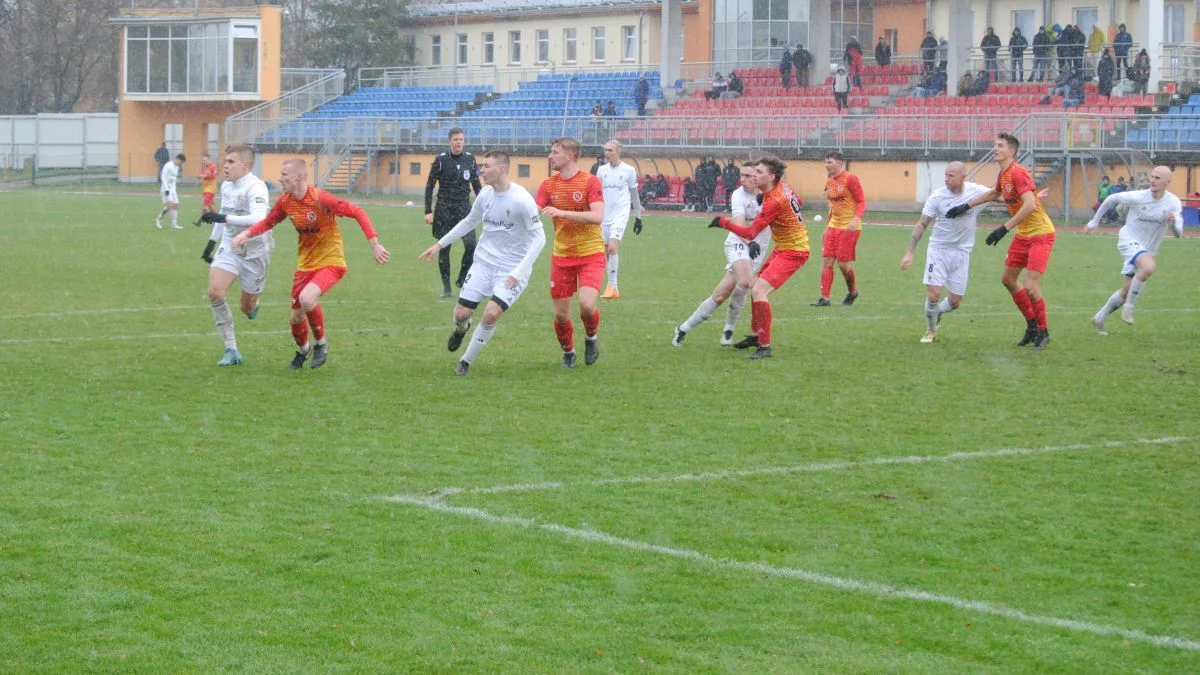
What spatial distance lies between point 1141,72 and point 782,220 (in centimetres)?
3229

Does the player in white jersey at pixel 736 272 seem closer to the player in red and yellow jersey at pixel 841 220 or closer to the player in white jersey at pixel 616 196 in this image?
the player in red and yellow jersey at pixel 841 220

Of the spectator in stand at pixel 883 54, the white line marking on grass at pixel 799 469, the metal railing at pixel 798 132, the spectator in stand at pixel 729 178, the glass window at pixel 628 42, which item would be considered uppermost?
the glass window at pixel 628 42

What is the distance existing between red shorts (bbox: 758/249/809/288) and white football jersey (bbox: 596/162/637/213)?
5.19 meters

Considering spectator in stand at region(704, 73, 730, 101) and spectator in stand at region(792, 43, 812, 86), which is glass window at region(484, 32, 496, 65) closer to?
spectator in stand at region(704, 73, 730, 101)

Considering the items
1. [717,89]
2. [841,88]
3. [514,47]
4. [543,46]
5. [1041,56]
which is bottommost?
[841,88]

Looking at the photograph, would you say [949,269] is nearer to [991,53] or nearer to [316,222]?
[316,222]

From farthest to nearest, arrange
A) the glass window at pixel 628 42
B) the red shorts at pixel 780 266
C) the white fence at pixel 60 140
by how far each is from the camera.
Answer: the white fence at pixel 60 140 → the glass window at pixel 628 42 → the red shorts at pixel 780 266

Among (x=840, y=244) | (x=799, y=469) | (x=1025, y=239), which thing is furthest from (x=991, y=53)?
(x=799, y=469)

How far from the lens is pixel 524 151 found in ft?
179

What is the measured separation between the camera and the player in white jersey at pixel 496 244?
1328 centimetres

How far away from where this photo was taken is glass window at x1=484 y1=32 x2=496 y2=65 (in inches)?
2874

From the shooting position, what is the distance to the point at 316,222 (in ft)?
43.8

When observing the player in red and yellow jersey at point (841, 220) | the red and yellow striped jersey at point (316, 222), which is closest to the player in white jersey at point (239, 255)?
the red and yellow striped jersey at point (316, 222)

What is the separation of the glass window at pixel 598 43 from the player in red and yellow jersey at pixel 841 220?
1978 inches
